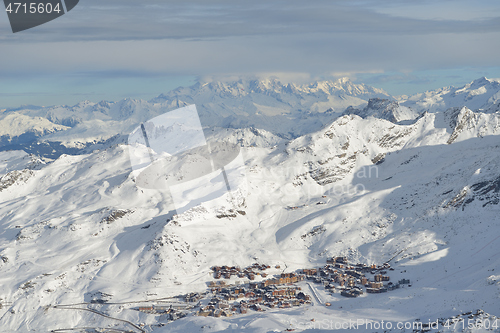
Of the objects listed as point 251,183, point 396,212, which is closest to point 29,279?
point 251,183

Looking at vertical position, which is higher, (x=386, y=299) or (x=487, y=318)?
(x=487, y=318)

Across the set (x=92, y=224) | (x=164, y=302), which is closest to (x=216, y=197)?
(x=92, y=224)

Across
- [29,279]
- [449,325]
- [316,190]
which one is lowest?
[316,190]

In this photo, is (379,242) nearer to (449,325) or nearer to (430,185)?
(430,185)

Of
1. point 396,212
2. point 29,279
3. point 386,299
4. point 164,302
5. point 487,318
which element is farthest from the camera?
point 396,212

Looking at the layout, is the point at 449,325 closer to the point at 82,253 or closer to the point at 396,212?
the point at 396,212

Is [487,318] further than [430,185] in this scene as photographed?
No

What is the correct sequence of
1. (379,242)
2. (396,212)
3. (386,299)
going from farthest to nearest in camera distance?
(396,212)
(379,242)
(386,299)
